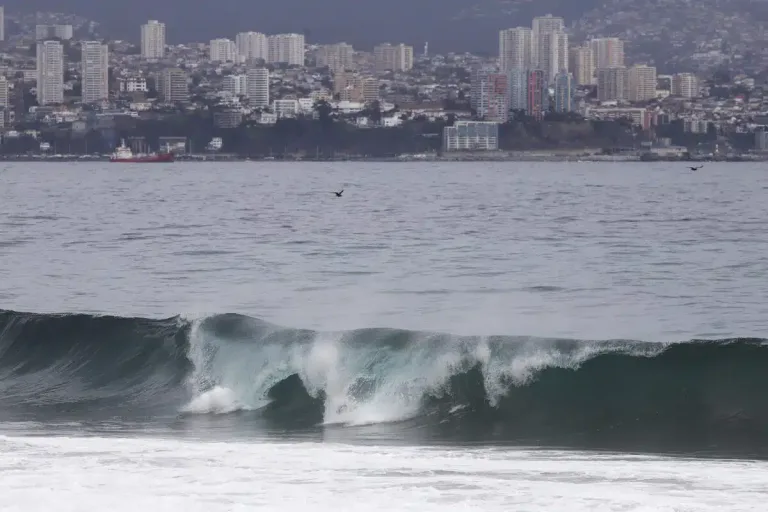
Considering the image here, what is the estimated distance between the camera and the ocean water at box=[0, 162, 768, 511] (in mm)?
12648

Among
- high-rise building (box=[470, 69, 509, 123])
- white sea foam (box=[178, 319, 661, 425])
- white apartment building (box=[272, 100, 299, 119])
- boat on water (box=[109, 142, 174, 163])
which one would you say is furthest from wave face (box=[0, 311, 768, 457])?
high-rise building (box=[470, 69, 509, 123])

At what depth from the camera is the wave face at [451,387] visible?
54.7 ft

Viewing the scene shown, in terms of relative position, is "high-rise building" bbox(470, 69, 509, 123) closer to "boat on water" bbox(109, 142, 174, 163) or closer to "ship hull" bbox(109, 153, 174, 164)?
"boat on water" bbox(109, 142, 174, 163)

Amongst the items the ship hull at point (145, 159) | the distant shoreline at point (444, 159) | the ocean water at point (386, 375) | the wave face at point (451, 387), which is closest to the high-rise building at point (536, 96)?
the distant shoreline at point (444, 159)

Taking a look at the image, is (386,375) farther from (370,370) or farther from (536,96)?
(536,96)

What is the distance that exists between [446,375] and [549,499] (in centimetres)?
636

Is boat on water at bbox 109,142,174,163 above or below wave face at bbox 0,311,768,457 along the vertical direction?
above

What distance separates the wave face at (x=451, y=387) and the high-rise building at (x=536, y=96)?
171667 millimetres

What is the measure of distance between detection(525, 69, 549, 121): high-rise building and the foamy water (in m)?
177

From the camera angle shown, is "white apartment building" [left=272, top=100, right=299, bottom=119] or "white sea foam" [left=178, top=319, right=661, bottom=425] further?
"white apartment building" [left=272, top=100, right=299, bottom=119]

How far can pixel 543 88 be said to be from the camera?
645 ft

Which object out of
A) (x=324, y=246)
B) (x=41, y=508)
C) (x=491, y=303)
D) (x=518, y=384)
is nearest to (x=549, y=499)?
(x=41, y=508)

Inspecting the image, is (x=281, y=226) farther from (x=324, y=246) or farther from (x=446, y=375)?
(x=446, y=375)

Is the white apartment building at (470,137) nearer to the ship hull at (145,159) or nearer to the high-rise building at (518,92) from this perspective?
the high-rise building at (518,92)
